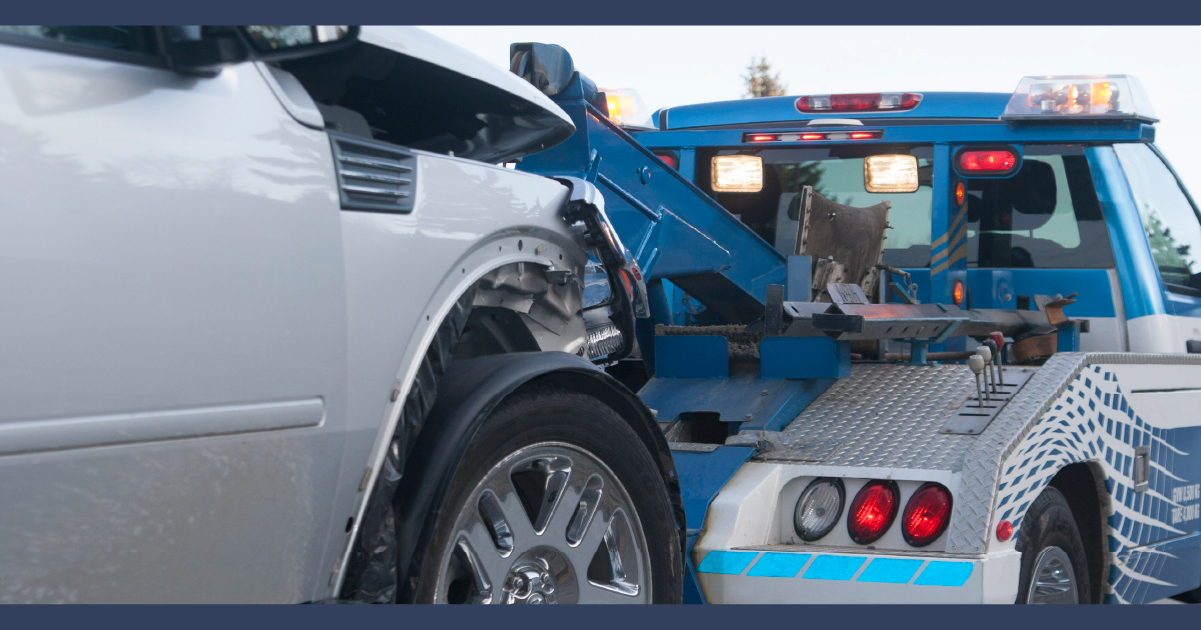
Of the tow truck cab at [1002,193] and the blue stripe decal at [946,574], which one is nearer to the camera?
the blue stripe decal at [946,574]

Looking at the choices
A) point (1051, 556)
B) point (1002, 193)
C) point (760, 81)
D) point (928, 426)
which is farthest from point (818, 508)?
point (760, 81)

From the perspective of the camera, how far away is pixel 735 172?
5.60 metres

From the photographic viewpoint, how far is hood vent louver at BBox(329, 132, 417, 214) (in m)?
2.11

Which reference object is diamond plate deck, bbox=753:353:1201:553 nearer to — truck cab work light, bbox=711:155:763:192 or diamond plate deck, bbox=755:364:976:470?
diamond plate deck, bbox=755:364:976:470

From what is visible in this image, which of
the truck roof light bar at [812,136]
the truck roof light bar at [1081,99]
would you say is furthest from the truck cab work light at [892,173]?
the truck roof light bar at [1081,99]

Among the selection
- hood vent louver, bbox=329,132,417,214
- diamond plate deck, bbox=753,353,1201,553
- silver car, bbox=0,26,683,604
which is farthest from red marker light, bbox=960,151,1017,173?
hood vent louver, bbox=329,132,417,214

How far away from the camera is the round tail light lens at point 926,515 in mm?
3436

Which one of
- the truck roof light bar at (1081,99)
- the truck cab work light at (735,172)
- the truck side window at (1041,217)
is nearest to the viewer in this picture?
the truck roof light bar at (1081,99)

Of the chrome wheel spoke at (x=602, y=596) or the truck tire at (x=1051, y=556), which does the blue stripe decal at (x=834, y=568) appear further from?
the chrome wheel spoke at (x=602, y=596)

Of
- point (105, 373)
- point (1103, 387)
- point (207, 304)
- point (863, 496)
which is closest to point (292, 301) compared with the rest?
point (207, 304)

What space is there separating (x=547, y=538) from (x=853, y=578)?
123 centimetres

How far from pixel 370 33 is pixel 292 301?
1.91 ft

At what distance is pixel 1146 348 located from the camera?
5.07 meters

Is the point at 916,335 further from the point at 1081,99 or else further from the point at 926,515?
the point at 1081,99
